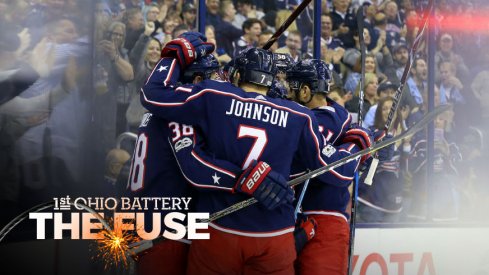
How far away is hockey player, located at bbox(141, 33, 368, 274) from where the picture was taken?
331cm

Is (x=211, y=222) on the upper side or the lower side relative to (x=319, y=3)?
lower

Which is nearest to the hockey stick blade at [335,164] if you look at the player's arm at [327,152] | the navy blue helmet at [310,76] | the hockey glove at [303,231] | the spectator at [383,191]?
the player's arm at [327,152]

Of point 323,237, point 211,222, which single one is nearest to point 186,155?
point 211,222

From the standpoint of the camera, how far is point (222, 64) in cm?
548

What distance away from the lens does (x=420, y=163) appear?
20.7ft

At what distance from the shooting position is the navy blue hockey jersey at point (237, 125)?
3311 millimetres

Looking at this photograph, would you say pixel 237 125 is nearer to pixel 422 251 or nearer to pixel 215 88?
pixel 215 88

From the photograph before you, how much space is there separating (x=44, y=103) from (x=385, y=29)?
271 centimetres

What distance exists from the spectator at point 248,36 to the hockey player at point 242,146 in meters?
2.15

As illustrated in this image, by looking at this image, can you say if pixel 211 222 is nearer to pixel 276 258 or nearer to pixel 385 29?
pixel 276 258

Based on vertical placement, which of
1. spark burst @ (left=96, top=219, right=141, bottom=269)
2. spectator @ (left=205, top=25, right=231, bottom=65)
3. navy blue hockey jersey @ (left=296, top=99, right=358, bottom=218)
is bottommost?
spark burst @ (left=96, top=219, right=141, bottom=269)

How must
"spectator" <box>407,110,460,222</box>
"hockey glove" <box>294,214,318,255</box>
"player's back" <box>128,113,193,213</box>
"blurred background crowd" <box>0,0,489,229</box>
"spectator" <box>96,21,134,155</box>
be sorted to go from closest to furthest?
"player's back" <box>128,113,193,213</box>
"hockey glove" <box>294,214,318,255</box>
"blurred background crowd" <box>0,0,489,229</box>
"spectator" <box>96,21,134,155</box>
"spectator" <box>407,110,460,222</box>

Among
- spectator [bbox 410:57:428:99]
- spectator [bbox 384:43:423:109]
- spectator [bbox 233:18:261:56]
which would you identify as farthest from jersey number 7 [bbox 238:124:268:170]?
spectator [bbox 410:57:428:99]

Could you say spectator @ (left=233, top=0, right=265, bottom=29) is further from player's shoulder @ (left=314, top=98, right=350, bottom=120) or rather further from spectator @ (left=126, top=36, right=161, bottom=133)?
player's shoulder @ (left=314, top=98, right=350, bottom=120)
